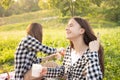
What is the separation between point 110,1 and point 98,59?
125 feet

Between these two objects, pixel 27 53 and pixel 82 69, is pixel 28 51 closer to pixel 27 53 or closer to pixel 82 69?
pixel 27 53

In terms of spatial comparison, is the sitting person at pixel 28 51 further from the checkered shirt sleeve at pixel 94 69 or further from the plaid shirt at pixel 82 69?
the checkered shirt sleeve at pixel 94 69

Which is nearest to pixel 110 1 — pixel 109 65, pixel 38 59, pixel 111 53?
pixel 111 53

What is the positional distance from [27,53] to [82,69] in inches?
61.4

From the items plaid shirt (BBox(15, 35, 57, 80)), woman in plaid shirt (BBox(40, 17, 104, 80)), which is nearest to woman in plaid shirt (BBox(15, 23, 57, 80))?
plaid shirt (BBox(15, 35, 57, 80))

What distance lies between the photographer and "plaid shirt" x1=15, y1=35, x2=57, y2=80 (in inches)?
209

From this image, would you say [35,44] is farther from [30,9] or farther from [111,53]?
[30,9]

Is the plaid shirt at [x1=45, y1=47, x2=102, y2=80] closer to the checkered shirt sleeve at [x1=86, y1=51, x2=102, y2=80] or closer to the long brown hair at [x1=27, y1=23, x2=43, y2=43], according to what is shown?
the checkered shirt sleeve at [x1=86, y1=51, x2=102, y2=80]

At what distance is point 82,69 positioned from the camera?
3.98 metres

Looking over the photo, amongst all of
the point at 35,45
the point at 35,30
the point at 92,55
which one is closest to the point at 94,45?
the point at 92,55

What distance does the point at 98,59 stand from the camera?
Answer: 3.85m

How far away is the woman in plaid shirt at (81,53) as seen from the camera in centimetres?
380

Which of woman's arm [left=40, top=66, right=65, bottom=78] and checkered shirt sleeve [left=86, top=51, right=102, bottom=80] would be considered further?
woman's arm [left=40, top=66, right=65, bottom=78]

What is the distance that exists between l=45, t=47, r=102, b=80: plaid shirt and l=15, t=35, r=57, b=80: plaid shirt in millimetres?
690
